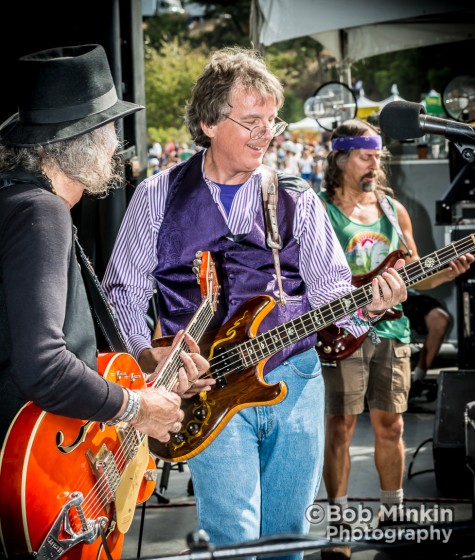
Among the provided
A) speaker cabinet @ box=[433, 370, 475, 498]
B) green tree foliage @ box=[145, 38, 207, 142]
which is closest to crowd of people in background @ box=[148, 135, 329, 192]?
speaker cabinet @ box=[433, 370, 475, 498]

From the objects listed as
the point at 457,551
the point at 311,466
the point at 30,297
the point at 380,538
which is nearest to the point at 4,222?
the point at 30,297

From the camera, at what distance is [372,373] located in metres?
4.71

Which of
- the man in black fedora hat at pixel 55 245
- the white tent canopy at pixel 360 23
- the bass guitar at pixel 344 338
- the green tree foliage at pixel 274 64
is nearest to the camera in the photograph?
the man in black fedora hat at pixel 55 245

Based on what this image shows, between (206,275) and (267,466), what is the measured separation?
2.33 feet

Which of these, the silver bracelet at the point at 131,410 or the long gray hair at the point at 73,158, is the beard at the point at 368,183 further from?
the silver bracelet at the point at 131,410

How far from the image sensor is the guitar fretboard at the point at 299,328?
291 cm

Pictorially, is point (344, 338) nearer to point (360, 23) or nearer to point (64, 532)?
point (64, 532)

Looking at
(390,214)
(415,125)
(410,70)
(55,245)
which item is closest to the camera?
(55,245)

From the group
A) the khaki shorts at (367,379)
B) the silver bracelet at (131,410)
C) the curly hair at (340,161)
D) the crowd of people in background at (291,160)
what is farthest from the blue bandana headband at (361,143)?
the crowd of people in background at (291,160)

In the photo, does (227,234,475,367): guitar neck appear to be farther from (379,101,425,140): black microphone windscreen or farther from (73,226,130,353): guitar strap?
(379,101,425,140): black microphone windscreen

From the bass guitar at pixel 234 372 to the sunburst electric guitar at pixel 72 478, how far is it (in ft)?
0.53

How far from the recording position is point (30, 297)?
2092 mm

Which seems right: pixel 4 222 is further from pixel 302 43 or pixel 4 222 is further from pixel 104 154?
pixel 302 43

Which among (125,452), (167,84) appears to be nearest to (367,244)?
(125,452)
